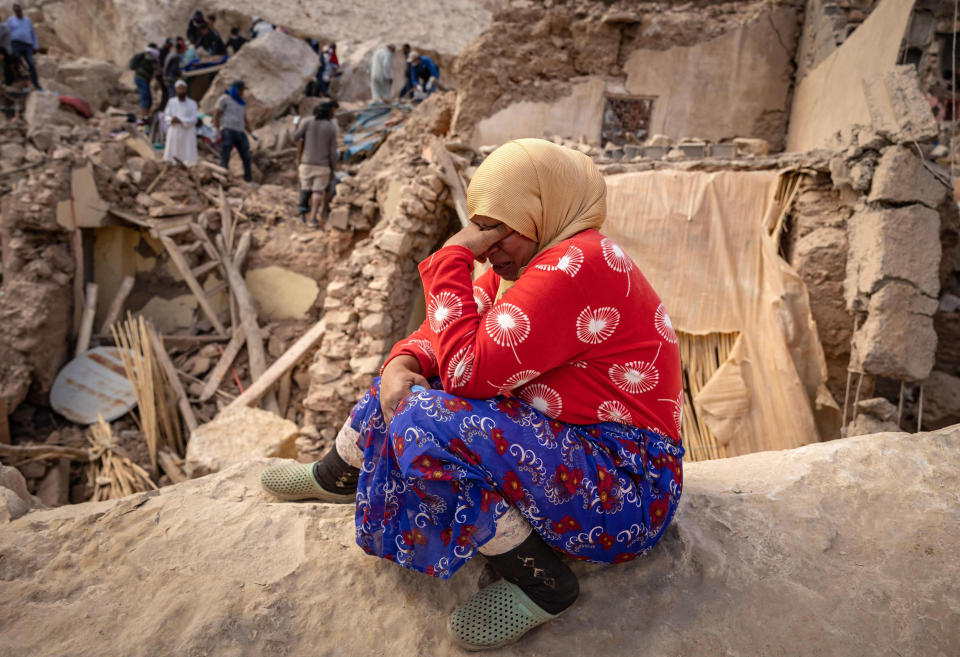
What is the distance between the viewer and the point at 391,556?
4.57 feet

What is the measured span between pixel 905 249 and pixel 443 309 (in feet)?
11.4

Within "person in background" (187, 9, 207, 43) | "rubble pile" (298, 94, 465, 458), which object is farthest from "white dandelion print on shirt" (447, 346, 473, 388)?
"person in background" (187, 9, 207, 43)

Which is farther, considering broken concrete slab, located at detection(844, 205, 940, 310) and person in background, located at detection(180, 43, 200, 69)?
person in background, located at detection(180, 43, 200, 69)

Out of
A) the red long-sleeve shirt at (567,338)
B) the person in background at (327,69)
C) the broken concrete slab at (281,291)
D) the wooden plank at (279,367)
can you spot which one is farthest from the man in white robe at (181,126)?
the red long-sleeve shirt at (567,338)

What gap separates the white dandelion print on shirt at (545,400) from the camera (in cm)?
135

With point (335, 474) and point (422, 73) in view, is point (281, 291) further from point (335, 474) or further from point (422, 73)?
point (422, 73)

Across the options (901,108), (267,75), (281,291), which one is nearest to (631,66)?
(901,108)

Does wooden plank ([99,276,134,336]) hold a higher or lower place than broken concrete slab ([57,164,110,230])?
lower

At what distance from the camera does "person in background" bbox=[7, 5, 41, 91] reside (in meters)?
9.86

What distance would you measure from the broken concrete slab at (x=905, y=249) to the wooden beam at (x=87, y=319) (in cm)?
774

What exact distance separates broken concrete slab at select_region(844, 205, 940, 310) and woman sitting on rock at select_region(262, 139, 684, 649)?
2846mm

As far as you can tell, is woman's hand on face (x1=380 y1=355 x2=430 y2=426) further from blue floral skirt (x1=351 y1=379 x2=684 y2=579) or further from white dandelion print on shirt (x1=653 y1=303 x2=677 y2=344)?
white dandelion print on shirt (x1=653 y1=303 x2=677 y2=344)

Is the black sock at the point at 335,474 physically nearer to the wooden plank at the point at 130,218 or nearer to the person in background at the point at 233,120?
the wooden plank at the point at 130,218

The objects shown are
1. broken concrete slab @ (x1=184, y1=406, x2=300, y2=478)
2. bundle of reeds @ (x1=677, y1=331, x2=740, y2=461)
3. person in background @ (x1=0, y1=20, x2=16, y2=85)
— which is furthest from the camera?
person in background @ (x1=0, y1=20, x2=16, y2=85)
